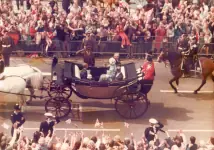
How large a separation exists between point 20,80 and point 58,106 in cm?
118

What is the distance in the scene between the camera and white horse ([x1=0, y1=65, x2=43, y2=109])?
20266mm

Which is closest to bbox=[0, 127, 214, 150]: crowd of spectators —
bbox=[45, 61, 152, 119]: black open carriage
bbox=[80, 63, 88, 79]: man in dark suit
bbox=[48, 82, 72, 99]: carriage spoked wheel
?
bbox=[45, 61, 152, 119]: black open carriage

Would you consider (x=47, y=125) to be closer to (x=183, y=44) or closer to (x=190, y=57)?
(x=190, y=57)

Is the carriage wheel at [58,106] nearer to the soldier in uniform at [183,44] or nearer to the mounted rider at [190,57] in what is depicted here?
the mounted rider at [190,57]

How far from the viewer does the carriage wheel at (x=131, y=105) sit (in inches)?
801

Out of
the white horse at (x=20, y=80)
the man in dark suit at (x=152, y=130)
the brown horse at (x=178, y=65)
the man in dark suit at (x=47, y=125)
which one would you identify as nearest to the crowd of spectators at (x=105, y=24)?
the brown horse at (x=178, y=65)

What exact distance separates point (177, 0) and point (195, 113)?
676 centimetres

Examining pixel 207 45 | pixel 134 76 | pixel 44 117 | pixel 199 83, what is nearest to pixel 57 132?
pixel 44 117

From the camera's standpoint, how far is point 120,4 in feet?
87.4

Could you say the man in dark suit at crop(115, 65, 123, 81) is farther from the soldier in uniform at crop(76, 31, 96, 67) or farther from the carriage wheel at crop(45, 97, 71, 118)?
the soldier in uniform at crop(76, 31, 96, 67)

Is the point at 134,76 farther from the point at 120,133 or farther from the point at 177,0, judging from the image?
the point at 177,0

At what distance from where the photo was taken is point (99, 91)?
66.3 feet

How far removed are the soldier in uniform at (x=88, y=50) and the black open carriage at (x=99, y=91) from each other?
195 centimetres

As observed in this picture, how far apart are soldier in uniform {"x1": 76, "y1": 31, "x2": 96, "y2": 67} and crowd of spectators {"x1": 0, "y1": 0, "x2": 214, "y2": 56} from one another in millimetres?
1391
